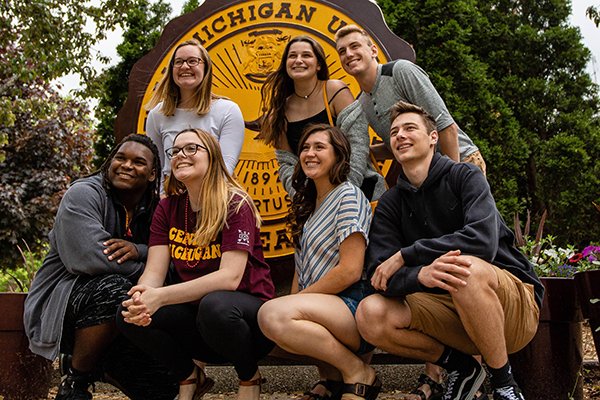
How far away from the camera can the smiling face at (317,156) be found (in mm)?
3232

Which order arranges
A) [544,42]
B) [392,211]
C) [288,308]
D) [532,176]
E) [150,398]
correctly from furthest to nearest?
[544,42] < [532,176] < [150,398] < [392,211] < [288,308]

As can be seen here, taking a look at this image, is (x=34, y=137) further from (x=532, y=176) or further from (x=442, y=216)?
(x=442, y=216)

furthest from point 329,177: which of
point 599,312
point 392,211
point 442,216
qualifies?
point 599,312

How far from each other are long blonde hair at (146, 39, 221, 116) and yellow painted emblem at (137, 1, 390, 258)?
1040mm

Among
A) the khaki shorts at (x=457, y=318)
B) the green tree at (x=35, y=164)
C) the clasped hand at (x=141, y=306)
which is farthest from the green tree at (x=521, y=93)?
the green tree at (x=35, y=164)

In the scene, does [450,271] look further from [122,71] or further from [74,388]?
[122,71]

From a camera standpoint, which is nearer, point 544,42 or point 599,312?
point 599,312

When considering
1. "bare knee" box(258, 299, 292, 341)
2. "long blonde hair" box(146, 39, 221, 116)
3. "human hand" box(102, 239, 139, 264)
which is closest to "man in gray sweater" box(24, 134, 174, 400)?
"human hand" box(102, 239, 139, 264)

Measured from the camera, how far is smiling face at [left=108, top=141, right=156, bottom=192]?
346cm

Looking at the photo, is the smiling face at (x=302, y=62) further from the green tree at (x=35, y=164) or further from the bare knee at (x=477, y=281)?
the green tree at (x=35, y=164)

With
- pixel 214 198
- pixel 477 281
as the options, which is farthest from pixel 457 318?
pixel 214 198

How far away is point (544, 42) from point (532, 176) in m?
2.61

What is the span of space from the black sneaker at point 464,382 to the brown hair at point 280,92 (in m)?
1.44

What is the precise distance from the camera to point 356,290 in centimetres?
319
